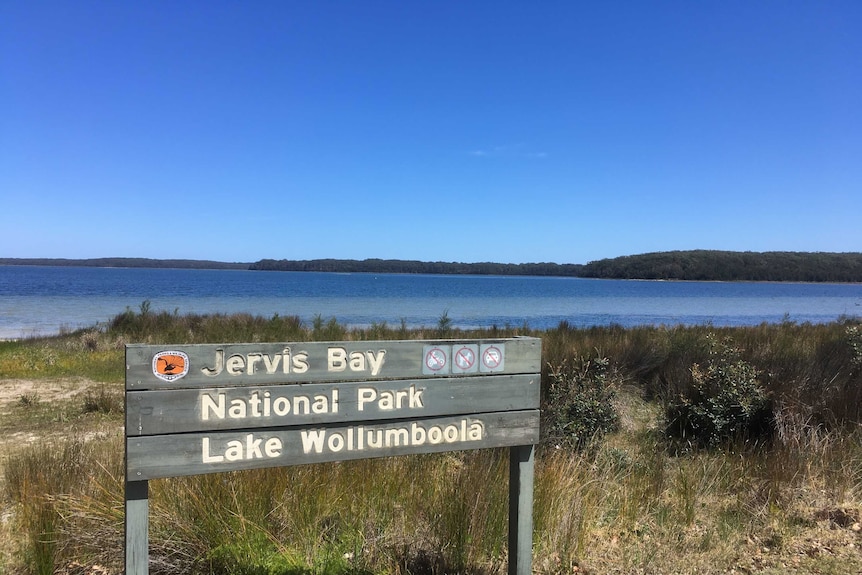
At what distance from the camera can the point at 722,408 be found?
6.36m

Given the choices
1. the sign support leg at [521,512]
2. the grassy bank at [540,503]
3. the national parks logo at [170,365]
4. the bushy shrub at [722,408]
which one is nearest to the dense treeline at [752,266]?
the bushy shrub at [722,408]

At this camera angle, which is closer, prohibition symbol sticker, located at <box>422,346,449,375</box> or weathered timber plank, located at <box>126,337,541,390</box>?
weathered timber plank, located at <box>126,337,541,390</box>

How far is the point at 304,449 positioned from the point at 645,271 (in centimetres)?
13955

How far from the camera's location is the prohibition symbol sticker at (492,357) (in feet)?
9.62

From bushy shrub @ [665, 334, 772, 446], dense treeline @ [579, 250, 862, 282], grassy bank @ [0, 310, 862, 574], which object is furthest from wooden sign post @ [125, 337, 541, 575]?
dense treeline @ [579, 250, 862, 282]

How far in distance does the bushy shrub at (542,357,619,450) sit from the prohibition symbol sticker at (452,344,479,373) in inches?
125

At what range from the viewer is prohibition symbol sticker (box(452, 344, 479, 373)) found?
2865 millimetres

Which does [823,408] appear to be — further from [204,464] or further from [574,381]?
[204,464]

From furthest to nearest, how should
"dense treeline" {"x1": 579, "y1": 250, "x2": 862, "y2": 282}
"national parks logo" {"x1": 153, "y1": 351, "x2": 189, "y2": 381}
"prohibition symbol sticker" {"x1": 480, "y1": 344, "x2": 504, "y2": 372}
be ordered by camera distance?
"dense treeline" {"x1": 579, "y1": 250, "x2": 862, "y2": 282} → "prohibition symbol sticker" {"x1": 480, "y1": 344, "x2": 504, "y2": 372} → "national parks logo" {"x1": 153, "y1": 351, "x2": 189, "y2": 381}

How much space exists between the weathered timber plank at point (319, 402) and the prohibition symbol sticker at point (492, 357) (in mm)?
50

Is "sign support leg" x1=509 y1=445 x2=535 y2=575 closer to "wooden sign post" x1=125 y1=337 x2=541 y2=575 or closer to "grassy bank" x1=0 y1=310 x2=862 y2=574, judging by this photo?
"wooden sign post" x1=125 y1=337 x2=541 y2=575

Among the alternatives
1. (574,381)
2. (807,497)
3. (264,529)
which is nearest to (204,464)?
(264,529)

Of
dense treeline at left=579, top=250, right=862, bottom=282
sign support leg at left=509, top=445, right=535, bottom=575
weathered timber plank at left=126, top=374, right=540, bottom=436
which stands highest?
dense treeline at left=579, top=250, right=862, bottom=282

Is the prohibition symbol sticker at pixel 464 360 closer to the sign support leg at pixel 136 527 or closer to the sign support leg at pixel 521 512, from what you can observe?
the sign support leg at pixel 521 512
